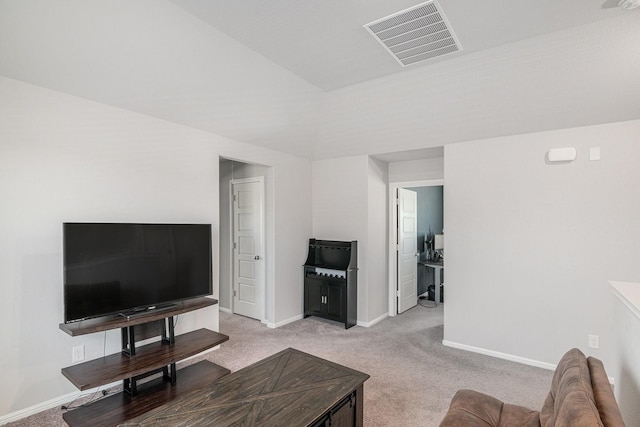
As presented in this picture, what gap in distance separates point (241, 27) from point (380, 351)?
353 cm

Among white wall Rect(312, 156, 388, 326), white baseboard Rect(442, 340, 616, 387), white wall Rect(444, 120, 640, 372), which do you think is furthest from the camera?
white wall Rect(312, 156, 388, 326)

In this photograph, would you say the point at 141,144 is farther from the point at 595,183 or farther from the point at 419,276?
the point at 419,276

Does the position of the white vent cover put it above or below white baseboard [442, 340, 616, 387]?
above

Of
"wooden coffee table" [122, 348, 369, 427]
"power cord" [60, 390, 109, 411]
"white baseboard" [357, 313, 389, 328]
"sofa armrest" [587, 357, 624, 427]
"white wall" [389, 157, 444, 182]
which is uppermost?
"white wall" [389, 157, 444, 182]

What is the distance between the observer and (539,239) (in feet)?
Result: 11.2

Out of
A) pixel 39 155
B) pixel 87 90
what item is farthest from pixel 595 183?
pixel 39 155

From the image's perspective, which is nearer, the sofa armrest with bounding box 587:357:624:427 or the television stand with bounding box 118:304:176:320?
the sofa armrest with bounding box 587:357:624:427

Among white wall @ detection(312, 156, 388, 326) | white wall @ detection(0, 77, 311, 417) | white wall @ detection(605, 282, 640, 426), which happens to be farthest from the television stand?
white wall @ detection(605, 282, 640, 426)

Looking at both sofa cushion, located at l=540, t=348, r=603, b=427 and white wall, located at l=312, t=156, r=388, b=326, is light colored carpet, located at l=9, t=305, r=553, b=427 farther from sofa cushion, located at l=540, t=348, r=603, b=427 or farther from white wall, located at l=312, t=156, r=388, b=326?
sofa cushion, located at l=540, t=348, r=603, b=427

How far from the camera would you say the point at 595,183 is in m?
3.14

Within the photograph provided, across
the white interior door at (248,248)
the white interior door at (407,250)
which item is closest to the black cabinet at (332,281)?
the white interior door at (248,248)

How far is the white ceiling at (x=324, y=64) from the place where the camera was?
2273 millimetres

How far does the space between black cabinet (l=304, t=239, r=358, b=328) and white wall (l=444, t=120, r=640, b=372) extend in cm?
128

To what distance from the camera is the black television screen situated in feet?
8.00
